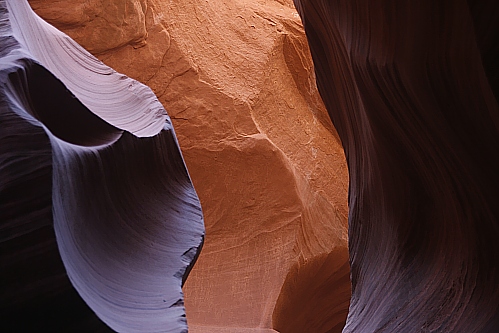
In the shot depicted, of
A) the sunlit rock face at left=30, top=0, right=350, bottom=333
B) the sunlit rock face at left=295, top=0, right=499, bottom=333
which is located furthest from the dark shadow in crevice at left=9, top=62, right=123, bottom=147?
the sunlit rock face at left=30, top=0, right=350, bottom=333

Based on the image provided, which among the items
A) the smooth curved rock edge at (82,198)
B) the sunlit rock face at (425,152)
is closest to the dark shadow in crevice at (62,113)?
the smooth curved rock edge at (82,198)

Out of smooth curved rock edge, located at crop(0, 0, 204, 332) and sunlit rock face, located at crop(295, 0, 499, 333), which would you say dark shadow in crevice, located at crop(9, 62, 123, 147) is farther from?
sunlit rock face, located at crop(295, 0, 499, 333)

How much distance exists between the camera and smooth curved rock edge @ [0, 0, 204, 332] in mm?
1102

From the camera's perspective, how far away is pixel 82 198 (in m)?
1.34

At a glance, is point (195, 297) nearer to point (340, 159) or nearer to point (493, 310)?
point (340, 159)

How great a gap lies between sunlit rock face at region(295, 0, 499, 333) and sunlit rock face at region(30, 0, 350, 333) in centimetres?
227

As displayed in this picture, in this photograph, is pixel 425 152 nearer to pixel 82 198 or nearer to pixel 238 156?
pixel 82 198

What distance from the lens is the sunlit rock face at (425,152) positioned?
1347 millimetres

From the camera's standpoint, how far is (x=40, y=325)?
3.58ft

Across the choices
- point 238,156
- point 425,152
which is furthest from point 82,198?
point 238,156

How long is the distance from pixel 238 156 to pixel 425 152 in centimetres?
281

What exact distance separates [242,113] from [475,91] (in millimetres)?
3104

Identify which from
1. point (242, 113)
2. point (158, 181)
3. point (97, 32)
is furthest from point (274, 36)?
point (158, 181)

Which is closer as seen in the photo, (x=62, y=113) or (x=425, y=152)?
(x=62, y=113)
